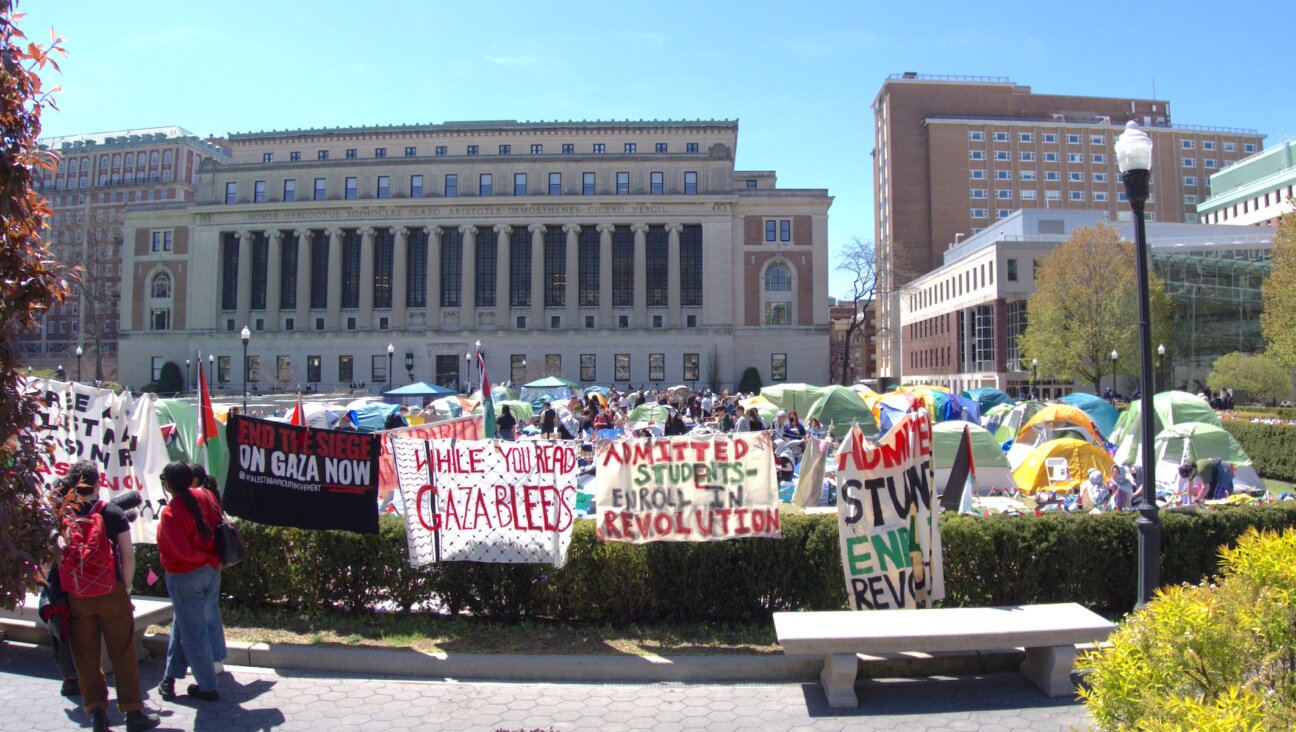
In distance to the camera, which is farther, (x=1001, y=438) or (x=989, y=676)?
(x=1001, y=438)

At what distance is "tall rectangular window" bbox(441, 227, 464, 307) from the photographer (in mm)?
75562

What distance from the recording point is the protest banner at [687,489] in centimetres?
765

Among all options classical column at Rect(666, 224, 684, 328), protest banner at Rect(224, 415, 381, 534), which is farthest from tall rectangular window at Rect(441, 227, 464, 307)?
protest banner at Rect(224, 415, 381, 534)

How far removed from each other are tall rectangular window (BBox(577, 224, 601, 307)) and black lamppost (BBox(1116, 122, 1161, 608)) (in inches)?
2670

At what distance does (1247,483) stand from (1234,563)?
16514 millimetres

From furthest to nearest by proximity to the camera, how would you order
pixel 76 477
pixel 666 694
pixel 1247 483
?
pixel 1247 483 < pixel 666 694 < pixel 76 477

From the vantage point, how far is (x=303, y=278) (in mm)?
75750

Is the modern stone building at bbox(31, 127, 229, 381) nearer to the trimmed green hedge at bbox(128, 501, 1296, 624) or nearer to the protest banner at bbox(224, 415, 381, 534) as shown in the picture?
the protest banner at bbox(224, 415, 381, 534)

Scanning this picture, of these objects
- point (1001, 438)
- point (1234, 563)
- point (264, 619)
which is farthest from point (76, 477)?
point (1001, 438)

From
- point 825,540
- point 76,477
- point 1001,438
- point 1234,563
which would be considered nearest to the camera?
point 1234,563

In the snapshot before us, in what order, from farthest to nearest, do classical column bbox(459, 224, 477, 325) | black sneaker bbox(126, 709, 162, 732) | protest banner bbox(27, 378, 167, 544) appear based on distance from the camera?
classical column bbox(459, 224, 477, 325), protest banner bbox(27, 378, 167, 544), black sneaker bbox(126, 709, 162, 732)

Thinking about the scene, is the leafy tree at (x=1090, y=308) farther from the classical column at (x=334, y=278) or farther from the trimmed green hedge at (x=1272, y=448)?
the classical column at (x=334, y=278)

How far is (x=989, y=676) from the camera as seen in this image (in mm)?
6902

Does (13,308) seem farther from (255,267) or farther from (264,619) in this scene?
(255,267)
